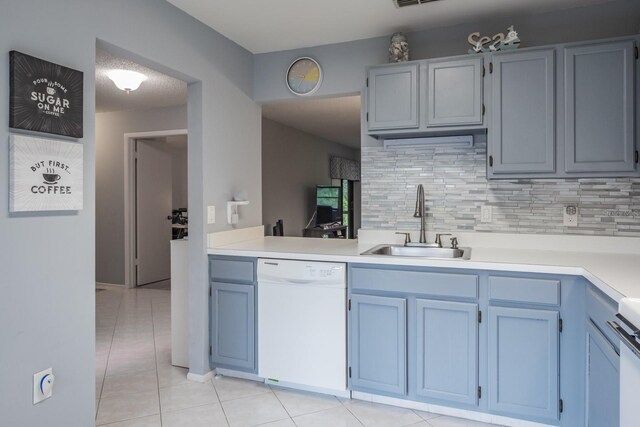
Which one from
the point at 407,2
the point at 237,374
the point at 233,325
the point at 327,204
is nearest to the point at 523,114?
the point at 407,2

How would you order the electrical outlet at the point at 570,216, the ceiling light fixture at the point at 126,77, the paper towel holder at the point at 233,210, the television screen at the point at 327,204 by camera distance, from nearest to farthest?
1. the electrical outlet at the point at 570,216
2. the paper towel holder at the point at 233,210
3. the ceiling light fixture at the point at 126,77
4. the television screen at the point at 327,204

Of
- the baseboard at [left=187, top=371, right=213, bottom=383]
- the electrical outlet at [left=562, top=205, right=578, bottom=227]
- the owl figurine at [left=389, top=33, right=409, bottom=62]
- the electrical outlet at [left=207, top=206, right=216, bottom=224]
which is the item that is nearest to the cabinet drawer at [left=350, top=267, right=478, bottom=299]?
the electrical outlet at [left=562, top=205, right=578, bottom=227]

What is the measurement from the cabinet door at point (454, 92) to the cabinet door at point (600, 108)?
458 mm

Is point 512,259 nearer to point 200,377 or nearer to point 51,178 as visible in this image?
point 200,377

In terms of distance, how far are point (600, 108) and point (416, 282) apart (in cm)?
133

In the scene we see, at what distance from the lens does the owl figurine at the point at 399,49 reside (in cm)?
276

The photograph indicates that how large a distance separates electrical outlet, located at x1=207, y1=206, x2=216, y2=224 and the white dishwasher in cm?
48

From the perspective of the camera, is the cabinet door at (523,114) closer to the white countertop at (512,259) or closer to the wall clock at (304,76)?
the white countertop at (512,259)

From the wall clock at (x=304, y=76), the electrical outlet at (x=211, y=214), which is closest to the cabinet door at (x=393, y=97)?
the wall clock at (x=304, y=76)

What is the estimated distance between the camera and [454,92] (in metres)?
2.52

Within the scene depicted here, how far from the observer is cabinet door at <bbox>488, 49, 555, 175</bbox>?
2.36 m

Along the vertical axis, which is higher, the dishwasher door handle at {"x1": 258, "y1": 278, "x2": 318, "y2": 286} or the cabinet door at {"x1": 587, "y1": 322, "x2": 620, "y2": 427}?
the dishwasher door handle at {"x1": 258, "y1": 278, "x2": 318, "y2": 286}

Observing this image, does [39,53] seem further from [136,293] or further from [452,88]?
[136,293]

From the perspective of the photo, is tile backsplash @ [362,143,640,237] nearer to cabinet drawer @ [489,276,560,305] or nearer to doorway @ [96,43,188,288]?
cabinet drawer @ [489,276,560,305]
